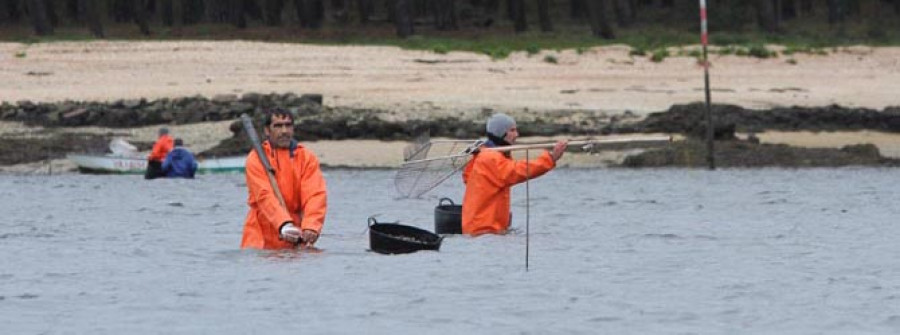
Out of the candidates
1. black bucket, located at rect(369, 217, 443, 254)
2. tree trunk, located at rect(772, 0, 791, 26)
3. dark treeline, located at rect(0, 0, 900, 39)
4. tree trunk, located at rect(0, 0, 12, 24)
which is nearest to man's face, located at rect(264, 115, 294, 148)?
black bucket, located at rect(369, 217, 443, 254)

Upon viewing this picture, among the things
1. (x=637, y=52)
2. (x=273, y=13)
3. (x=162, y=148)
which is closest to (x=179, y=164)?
Answer: (x=162, y=148)

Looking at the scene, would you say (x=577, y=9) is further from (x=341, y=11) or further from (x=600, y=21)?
(x=600, y=21)

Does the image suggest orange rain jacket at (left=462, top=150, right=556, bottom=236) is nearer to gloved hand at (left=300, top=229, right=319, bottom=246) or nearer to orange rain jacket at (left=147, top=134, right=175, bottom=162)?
gloved hand at (left=300, top=229, right=319, bottom=246)

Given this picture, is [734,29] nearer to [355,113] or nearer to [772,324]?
[355,113]

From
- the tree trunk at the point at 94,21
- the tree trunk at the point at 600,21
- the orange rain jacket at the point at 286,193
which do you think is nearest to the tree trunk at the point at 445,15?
the tree trunk at the point at 600,21

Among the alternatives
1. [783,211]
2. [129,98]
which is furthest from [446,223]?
[129,98]

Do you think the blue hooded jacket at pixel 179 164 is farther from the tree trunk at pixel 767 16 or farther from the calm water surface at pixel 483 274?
the tree trunk at pixel 767 16

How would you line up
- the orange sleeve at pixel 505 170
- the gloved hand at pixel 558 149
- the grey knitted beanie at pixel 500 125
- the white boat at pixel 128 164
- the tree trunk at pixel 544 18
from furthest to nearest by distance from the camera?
the tree trunk at pixel 544 18, the white boat at pixel 128 164, the grey knitted beanie at pixel 500 125, the orange sleeve at pixel 505 170, the gloved hand at pixel 558 149

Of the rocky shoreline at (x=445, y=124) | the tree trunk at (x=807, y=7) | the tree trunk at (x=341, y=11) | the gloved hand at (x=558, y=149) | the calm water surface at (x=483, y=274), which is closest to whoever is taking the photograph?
the calm water surface at (x=483, y=274)

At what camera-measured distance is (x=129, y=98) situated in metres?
36.9

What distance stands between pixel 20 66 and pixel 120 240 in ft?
70.6

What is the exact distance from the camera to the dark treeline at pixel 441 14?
5756 centimetres

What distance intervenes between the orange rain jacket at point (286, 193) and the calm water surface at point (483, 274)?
0.52 meters

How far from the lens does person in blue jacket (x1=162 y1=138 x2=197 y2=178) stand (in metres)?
30.5
